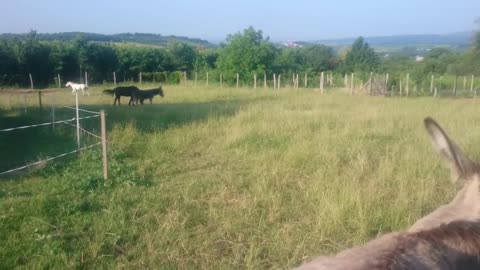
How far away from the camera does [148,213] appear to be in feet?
20.4

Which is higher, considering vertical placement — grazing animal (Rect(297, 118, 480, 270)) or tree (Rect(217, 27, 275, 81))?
tree (Rect(217, 27, 275, 81))

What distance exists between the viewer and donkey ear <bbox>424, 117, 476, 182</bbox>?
2434 mm

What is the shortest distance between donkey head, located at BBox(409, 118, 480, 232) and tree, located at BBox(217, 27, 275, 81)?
39167 mm

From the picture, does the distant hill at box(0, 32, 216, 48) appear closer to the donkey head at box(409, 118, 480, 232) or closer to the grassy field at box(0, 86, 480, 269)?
the grassy field at box(0, 86, 480, 269)

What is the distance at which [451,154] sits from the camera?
248cm

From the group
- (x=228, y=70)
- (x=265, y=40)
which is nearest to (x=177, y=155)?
(x=228, y=70)

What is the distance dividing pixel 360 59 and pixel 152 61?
92.8ft

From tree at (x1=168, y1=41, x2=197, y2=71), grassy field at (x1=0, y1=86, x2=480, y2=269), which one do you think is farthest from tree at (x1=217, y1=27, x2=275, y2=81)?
grassy field at (x1=0, y1=86, x2=480, y2=269)

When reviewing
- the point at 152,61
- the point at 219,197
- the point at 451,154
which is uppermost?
the point at 152,61

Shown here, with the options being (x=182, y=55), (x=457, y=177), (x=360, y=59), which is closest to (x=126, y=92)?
(x=457, y=177)

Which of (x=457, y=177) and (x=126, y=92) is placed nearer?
(x=457, y=177)

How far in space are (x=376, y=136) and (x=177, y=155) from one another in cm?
480

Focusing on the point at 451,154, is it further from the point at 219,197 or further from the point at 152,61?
the point at 152,61

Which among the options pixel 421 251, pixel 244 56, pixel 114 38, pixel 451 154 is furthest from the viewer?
pixel 114 38
